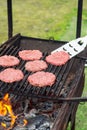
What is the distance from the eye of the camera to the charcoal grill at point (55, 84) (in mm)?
2785

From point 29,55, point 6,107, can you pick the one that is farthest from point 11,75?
point 29,55

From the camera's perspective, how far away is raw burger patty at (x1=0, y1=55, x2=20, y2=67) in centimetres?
345

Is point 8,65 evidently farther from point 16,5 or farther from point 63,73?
point 16,5

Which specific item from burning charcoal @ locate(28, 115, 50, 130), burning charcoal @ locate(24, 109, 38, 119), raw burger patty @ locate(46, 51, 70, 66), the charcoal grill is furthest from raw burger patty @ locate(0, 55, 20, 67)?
burning charcoal @ locate(28, 115, 50, 130)

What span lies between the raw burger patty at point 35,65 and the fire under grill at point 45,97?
0.08 metres

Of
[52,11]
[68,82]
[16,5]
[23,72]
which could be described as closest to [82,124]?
[68,82]

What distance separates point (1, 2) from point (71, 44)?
5.59 metres

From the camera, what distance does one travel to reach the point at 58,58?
140 inches

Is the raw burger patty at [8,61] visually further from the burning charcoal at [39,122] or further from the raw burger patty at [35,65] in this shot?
the burning charcoal at [39,122]

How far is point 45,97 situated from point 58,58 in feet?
3.10

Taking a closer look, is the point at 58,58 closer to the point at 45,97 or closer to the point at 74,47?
the point at 74,47

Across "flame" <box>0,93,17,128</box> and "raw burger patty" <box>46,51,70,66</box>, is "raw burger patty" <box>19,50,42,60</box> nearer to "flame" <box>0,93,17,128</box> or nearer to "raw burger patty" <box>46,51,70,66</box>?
"raw burger patty" <box>46,51,70,66</box>

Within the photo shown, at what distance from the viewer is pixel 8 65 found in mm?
3451

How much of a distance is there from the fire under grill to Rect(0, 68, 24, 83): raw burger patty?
0.25 ft
